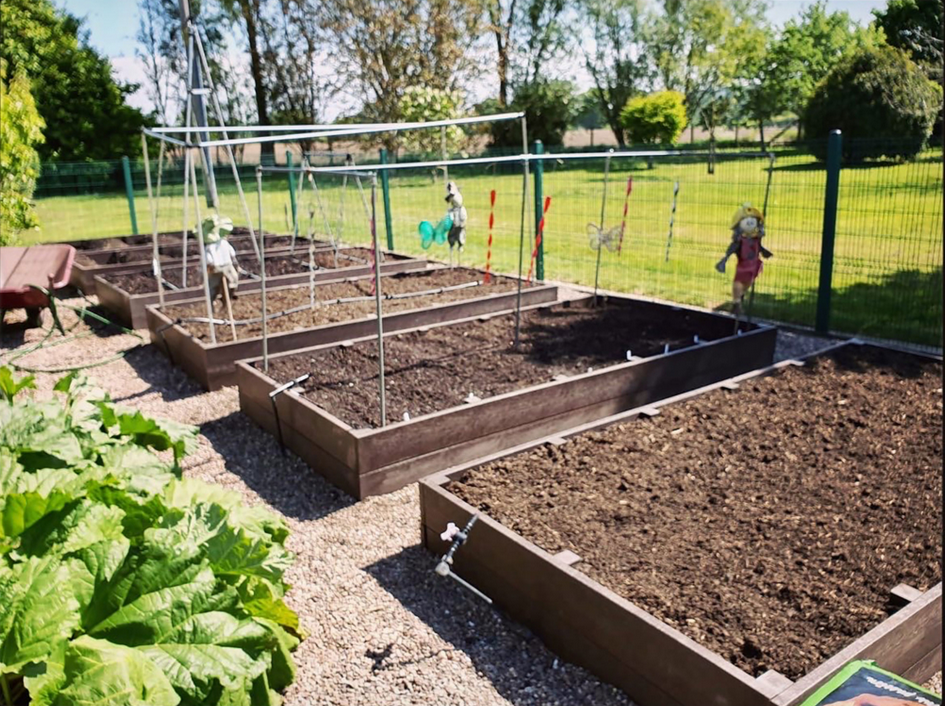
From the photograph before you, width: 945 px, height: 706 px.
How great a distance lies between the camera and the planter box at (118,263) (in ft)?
33.1

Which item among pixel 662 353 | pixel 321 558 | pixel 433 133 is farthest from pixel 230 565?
pixel 433 133

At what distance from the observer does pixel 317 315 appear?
7.71 metres

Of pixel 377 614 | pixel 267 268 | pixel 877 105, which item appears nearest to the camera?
pixel 377 614

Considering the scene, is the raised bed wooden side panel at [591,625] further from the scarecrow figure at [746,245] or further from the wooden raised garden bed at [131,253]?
the wooden raised garden bed at [131,253]

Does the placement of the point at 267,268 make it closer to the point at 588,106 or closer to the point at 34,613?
the point at 34,613

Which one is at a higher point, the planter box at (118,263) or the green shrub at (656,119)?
the green shrub at (656,119)

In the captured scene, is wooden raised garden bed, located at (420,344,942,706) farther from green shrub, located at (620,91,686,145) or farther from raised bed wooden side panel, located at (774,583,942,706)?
green shrub, located at (620,91,686,145)

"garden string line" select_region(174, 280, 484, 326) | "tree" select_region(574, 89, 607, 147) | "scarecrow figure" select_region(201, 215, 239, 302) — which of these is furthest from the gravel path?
"tree" select_region(574, 89, 607, 147)

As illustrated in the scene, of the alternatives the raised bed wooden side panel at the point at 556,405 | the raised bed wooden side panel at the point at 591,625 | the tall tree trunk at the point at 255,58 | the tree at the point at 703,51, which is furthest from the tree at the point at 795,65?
the raised bed wooden side panel at the point at 591,625

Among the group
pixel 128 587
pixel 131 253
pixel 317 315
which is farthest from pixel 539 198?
pixel 128 587

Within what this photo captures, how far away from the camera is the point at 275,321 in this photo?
7543mm

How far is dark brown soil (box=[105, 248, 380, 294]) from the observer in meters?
9.38

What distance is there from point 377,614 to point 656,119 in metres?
26.5

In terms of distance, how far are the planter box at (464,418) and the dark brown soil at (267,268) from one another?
4092 millimetres
